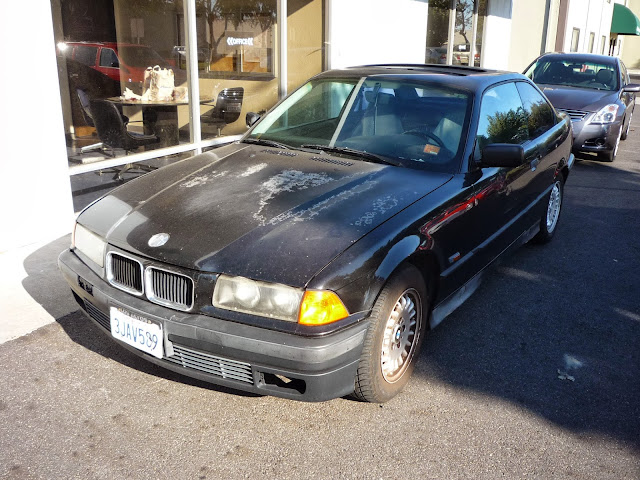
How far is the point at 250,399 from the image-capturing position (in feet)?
10.2

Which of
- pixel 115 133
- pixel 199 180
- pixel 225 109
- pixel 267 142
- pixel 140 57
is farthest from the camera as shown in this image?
pixel 225 109

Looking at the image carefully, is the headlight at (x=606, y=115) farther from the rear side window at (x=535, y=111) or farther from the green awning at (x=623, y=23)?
the green awning at (x=623, y=23)

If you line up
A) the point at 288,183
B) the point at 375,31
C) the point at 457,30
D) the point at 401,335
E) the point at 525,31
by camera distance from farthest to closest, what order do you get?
the point at 525,31
the point at 457,30
the point at 375,31
the point at 288,183
the point at 401,335

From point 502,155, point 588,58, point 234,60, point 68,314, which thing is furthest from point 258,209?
point 588,58

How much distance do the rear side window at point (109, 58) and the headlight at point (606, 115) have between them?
21.7 ft

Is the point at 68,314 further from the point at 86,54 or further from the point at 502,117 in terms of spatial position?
the point at 86,54

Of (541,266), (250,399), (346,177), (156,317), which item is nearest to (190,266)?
(156,317)

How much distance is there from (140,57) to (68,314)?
429cm

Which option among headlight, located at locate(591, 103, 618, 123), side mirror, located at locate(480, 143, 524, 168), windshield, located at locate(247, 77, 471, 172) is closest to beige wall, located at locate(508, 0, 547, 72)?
headlight, located at locate(591, 103, 618, 123)

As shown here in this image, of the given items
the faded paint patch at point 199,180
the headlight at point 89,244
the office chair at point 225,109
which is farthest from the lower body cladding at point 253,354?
the office chair at point 225,109

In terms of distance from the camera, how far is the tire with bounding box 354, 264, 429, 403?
2777mm

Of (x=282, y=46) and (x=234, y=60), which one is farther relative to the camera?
(x=282, y=46)

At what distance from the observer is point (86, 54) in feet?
22.6

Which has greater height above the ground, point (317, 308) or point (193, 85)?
point (193, 85)
